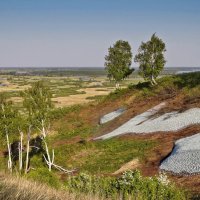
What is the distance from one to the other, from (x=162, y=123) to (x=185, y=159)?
651 inches

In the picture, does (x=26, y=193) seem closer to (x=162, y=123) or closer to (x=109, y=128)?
(x=162, y=123)

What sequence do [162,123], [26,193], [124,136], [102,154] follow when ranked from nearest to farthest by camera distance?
[26,193] → [102,154] → [162,123] → [124,136]

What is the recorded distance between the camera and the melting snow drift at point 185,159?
3059 centimetres

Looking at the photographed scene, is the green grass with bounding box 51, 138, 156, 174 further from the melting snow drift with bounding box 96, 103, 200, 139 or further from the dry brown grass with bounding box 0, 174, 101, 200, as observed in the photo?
the dry brown grass with bounding box 0, 174, 101, 200

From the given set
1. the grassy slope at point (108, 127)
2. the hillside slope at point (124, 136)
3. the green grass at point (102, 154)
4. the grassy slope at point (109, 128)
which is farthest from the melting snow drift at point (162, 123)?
the green grass at point (102, 154)

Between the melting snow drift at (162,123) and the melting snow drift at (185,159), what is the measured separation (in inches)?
345

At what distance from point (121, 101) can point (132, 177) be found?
189 feet

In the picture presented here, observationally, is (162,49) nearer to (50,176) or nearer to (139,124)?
(139,124)

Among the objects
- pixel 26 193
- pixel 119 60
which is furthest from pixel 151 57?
pixel 26 193

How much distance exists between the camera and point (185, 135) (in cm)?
4256

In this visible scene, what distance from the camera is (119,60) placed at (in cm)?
9062

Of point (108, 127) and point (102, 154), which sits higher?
point (108, 127)

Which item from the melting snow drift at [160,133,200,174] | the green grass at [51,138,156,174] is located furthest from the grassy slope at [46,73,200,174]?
the melting snow drift at [160,133,200,174]

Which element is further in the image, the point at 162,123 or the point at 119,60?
the point at 119,60
